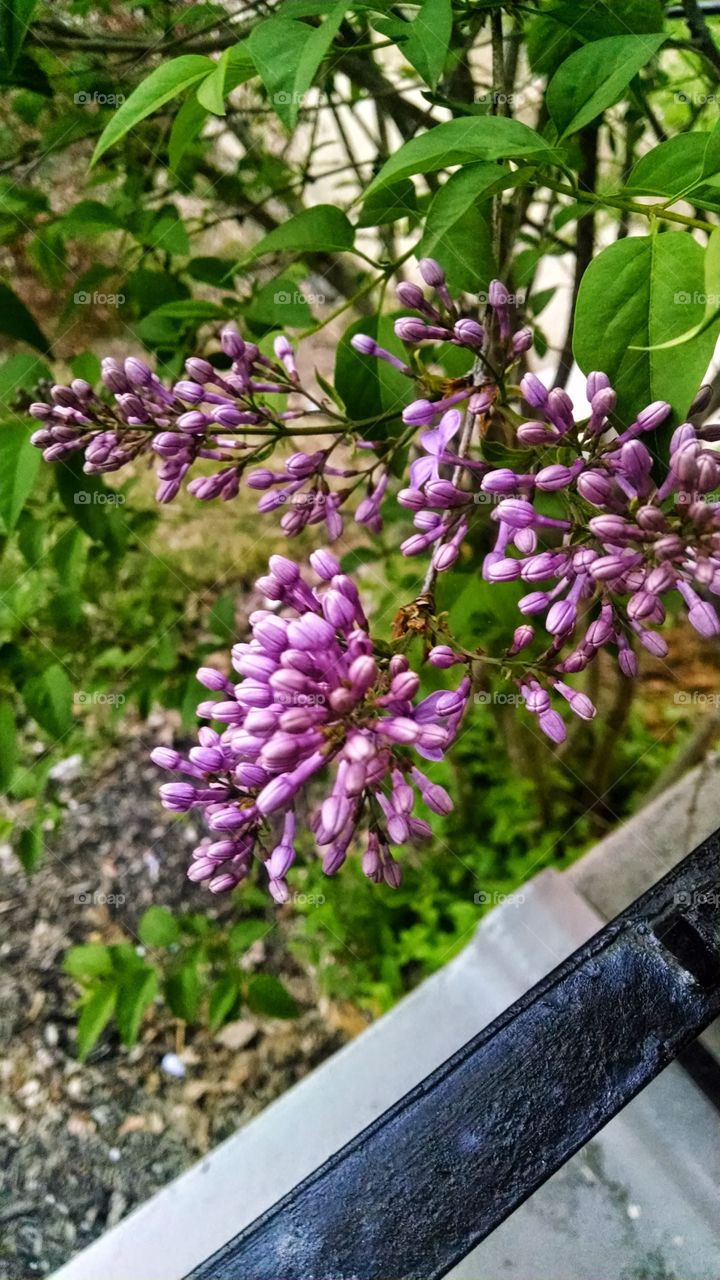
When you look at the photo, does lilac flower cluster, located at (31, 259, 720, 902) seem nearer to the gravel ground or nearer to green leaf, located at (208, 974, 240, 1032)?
green leaf, located at (208, 974, 240, 1032)

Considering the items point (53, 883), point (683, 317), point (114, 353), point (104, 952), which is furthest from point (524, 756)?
point (114, 353)

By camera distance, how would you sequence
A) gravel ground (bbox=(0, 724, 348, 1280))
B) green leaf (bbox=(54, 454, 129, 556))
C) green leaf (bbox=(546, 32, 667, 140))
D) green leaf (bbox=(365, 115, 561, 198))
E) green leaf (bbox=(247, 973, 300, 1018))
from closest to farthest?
green leaf (bbox=(365, 115, 561, 198))
green leaf (bbox=(546, 32, 667, 140))
green leaf (bbox=(54, 454, 129, 556))
green leaf (bbox=(247, 973, 300, 1018))
gravel ground (bbox=(0, 724, 348, 1280))

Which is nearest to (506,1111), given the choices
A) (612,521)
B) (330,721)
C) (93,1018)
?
(330,721)

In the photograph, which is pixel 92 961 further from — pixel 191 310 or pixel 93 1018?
pixel 191 310

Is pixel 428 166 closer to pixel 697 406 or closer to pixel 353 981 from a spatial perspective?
pixel 697 406

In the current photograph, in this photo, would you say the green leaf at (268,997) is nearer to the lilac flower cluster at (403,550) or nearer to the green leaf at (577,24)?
the lilac flower cluster at (403,550)

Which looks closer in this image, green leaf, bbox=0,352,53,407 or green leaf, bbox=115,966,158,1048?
green leaf, bbox=0,352,53,407

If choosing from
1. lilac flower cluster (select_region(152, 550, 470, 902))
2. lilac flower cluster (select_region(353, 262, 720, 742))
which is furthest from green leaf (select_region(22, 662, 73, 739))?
lilac flower cluster (select_region(353, 262, 720, 742))
